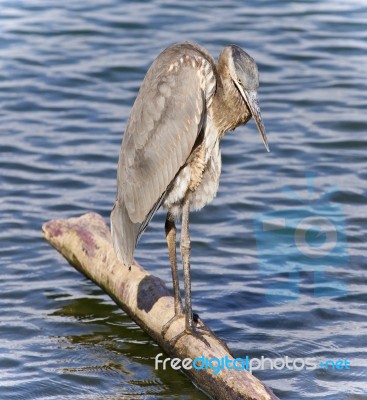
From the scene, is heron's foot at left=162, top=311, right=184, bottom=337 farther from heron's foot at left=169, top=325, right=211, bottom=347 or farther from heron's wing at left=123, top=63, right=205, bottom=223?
heron's wing at left=123, top=63, right=205, bottom=223

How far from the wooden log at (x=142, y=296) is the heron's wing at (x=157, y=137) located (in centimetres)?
39

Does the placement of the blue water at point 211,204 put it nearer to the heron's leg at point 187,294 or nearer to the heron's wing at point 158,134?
the heron's leg at point 187,294

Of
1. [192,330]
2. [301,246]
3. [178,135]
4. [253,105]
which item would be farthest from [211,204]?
[192,330]

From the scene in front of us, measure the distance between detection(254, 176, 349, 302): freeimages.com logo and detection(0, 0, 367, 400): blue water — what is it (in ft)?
0.06

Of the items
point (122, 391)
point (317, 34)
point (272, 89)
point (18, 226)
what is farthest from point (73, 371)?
point (317, 34)

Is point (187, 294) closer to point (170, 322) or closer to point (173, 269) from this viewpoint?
point (170, 322)

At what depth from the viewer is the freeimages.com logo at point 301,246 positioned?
28.9 ft

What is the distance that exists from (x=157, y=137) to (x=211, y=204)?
3215 millimetres

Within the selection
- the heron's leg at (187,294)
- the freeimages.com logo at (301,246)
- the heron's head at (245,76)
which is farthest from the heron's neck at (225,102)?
the freeimages.com logo at (301,246)

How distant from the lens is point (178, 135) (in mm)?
7297

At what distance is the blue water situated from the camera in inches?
300

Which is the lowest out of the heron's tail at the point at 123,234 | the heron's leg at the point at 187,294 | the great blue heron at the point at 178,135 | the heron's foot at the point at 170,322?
the heron's foot at the point at 170,322

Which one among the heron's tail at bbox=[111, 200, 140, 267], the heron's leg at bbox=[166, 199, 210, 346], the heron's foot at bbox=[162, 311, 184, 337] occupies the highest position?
the heron's tail at bbox=[111, 200, 140, 267]

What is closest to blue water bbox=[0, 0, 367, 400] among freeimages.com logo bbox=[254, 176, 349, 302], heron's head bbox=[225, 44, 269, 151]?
freeimages.com logo bbox=[254, 176, 349, 302]
